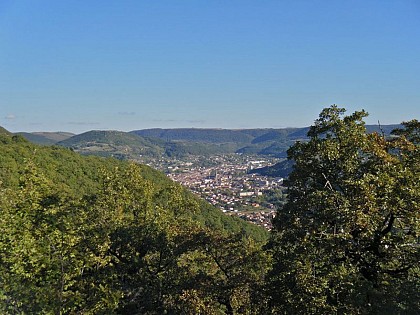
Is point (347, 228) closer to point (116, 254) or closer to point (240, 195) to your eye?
point (116, 254)

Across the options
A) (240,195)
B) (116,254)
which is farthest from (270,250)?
(240,195)

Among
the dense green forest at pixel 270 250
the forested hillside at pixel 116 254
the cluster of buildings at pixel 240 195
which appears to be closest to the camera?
the dense green forest at pixel 270 250

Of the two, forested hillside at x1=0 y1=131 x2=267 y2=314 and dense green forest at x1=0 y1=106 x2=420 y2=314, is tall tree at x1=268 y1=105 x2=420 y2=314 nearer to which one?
dense green forest at x1=0 y1=106 x2=420 y2=314

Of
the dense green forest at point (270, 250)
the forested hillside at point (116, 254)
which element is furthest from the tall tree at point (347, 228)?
the forested hillside at point (116, 254)

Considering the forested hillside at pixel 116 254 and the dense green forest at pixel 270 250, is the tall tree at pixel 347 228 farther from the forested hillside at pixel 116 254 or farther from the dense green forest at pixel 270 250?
the forested hillside at pixel 116 254

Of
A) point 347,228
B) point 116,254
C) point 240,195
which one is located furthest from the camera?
point 240,195

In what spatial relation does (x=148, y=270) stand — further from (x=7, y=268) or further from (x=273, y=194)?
(x=273, y=194)
